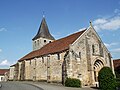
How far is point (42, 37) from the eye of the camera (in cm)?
4569

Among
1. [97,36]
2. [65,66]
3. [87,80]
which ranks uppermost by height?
[97,36]

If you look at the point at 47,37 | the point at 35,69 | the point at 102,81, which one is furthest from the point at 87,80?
the point at 47,37

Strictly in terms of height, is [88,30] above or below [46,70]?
above

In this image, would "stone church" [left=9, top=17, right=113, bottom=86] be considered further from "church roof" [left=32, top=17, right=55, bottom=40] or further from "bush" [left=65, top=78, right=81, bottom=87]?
"church roof" [left=32, top=17, right=55, bottom=40]

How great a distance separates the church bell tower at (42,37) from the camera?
45.5 meters

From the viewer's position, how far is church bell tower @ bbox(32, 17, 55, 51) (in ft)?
149

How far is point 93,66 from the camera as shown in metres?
30.4

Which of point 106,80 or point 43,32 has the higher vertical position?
point 43,32

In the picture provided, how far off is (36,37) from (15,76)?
11.9 meters

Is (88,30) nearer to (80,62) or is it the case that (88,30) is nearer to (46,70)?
(80,62)

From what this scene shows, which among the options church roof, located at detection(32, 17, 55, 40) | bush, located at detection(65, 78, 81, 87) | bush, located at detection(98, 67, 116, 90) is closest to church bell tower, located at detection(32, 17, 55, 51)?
church roof, located at detection(32, 17, 55, 40)

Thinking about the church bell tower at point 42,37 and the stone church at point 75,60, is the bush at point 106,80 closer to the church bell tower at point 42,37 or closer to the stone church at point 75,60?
the stone church at point 75,60

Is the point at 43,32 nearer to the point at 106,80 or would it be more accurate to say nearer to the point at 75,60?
the point at 75,60

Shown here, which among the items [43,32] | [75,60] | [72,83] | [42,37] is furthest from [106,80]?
[43,32]
